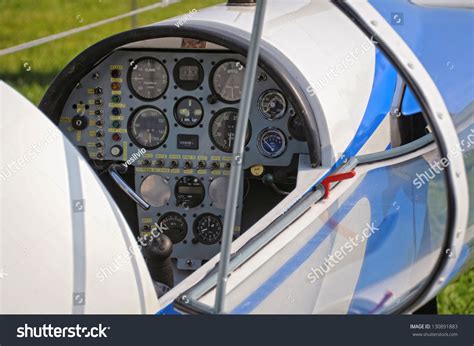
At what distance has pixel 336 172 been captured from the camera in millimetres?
3939

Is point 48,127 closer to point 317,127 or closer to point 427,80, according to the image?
point 427,80

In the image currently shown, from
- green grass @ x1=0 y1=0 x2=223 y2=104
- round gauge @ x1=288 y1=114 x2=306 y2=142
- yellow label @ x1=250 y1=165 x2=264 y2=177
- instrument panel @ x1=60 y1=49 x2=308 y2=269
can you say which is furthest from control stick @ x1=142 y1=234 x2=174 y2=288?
green grass @ x1=0 y1=0 x2=223 y2=104

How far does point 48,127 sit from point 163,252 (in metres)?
1.31

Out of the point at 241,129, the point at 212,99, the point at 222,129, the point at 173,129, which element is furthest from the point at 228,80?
the point at 241,129

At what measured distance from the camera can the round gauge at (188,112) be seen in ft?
14.5

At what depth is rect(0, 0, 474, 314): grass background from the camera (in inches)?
378

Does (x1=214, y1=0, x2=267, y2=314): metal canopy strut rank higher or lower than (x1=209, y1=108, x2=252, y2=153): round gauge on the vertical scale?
lower

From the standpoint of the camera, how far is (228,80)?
4379 mm

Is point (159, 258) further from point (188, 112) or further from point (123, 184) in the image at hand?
point (188, 112)

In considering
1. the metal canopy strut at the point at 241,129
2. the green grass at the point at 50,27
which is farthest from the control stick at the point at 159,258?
the green grass at the point at 50,27

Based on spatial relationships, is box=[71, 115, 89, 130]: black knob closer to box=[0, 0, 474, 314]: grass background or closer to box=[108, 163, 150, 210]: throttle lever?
box=[108, 163, 150, 210]: throttle lever

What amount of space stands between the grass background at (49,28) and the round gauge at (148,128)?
4389mm

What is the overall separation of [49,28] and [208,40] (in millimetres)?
7457

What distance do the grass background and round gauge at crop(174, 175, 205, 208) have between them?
177 inches
